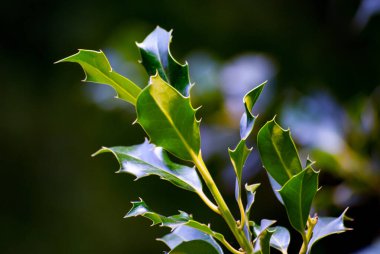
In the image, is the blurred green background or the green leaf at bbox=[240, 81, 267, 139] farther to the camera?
the blurred green background

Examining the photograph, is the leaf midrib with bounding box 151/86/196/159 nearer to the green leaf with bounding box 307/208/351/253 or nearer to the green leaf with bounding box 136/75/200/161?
the green leaf with bounding box 136/75/200/161

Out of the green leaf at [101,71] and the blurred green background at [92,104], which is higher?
the green leaf at [101,71]

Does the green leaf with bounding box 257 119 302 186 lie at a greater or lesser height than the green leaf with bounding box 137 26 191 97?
lesser

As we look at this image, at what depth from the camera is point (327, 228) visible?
0.48 meters

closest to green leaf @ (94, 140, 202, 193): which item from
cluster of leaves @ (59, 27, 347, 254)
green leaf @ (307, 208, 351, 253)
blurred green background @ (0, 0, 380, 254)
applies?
cluster of leaves @ (59, 27, 347, 254)

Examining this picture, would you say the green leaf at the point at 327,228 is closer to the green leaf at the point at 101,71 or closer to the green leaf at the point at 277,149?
the green leaf at the point at 277,149

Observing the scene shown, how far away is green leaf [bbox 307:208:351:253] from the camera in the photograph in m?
0.46

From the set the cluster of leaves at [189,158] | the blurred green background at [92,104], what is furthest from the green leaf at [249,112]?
the blurred green background at [92,104]

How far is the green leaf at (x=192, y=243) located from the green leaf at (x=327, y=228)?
0.28ft

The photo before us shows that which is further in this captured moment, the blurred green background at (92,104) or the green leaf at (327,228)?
the blurred green background at (92,104)

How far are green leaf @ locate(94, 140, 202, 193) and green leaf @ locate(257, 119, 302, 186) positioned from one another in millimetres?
68

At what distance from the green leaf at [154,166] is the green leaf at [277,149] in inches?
2.7

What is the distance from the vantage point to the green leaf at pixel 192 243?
0.46m

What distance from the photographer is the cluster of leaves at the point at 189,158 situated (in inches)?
16.9
